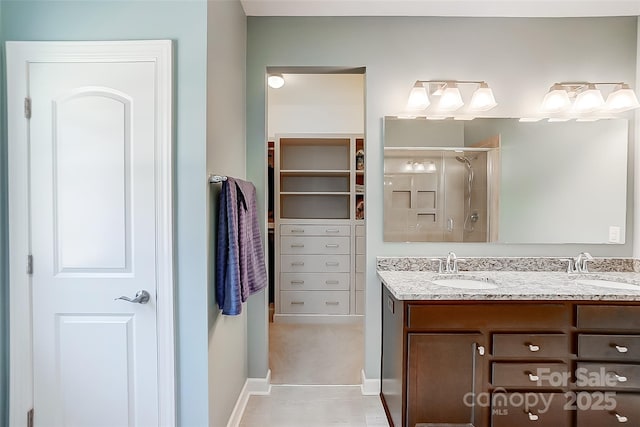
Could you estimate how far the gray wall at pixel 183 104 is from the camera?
161cm

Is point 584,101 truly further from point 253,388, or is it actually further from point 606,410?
point 253,388

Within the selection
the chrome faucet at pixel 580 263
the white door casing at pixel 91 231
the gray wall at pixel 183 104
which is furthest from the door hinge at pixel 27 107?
the chrome faucet at pixel 580 263

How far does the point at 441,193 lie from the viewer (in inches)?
97.3

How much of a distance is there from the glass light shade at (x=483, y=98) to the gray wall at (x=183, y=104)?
1.75 meters

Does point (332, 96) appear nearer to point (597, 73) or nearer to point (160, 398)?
point (597, 73)

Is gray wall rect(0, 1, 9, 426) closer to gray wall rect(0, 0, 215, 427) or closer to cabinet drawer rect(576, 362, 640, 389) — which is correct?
gray wall rect(0, 0, 215, 427)

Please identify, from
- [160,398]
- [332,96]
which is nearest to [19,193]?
[160,398]

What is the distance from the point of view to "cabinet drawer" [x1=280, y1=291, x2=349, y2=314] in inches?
157

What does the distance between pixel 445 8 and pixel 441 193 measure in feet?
4.05

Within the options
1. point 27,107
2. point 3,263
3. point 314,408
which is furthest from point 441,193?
point 3,263

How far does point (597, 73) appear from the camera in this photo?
8.02ft

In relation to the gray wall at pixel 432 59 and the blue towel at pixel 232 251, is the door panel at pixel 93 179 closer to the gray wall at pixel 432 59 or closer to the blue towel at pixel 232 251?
the blue towel at pixel 232 251

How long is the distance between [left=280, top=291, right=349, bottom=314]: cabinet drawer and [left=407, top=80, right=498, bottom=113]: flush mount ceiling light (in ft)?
7.65

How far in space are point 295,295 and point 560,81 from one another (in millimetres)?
3109
